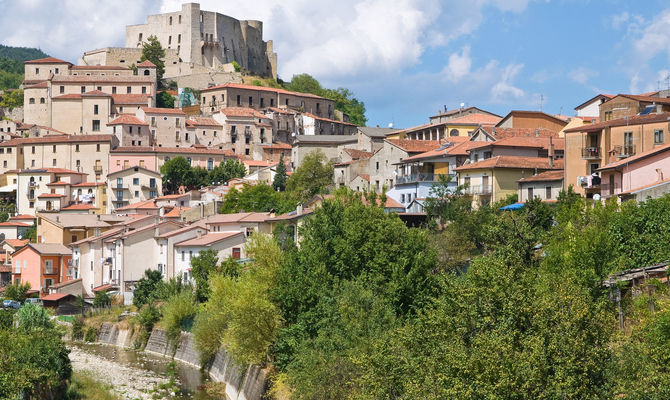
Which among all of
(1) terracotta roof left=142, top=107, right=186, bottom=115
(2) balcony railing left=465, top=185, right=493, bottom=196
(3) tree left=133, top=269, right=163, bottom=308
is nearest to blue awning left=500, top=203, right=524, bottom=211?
(2) balcony railing left=465, top=185, right=493, bottom=196

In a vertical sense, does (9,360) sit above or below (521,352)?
below

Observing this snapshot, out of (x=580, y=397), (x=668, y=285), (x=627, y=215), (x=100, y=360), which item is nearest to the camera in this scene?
(x=580, y=397)

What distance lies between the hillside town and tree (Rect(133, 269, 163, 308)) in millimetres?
135

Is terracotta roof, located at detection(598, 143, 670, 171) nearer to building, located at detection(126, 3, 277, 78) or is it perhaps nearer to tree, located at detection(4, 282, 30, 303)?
tree, located at detection(4, 282, 30, 303)

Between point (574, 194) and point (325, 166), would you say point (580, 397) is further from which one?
point (325, 166)

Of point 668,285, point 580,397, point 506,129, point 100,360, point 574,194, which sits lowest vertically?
point 100,360

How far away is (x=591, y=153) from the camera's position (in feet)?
151

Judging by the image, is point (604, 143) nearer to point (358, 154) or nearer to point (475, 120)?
point (475, 120)

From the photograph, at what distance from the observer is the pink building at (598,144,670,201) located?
37.4 meters

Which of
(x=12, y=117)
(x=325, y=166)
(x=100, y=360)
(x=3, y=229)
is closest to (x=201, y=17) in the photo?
(x=12, y=117)

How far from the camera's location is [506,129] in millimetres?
63094

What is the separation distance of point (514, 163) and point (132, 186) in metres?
44.5

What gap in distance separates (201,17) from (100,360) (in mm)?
81488

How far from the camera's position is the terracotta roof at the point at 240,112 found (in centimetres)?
10208
